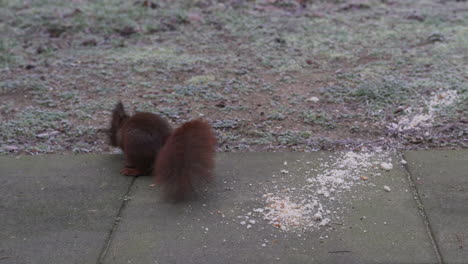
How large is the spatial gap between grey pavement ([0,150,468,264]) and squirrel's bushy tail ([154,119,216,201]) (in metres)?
0.12

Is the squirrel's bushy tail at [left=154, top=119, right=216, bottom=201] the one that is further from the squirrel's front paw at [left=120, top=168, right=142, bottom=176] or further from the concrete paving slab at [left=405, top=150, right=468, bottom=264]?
the concrete paving slab at [left=405, top=150, right=468, bottom=264]

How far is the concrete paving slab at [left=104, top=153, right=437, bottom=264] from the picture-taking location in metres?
3.11

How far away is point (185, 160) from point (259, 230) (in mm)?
640

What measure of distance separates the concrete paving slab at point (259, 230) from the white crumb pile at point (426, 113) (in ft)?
2.79

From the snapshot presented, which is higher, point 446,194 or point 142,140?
point 142,140

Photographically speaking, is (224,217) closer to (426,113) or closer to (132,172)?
(132,172)

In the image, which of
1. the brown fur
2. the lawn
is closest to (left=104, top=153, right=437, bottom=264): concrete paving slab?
the brown fur

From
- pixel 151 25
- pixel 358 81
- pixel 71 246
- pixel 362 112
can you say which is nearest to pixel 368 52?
pixel 358 81

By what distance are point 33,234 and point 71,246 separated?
11.5 inches

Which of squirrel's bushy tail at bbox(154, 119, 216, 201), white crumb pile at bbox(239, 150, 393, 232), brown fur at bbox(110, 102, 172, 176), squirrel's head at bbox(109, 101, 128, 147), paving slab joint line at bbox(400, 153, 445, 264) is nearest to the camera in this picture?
paving slab joint line at bbox(400, 153, 445, 264)

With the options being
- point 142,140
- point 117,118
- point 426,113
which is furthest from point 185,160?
point 426,113

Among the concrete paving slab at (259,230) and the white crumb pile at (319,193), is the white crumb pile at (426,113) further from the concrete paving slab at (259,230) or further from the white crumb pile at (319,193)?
the concrete paving slab at (259,230)

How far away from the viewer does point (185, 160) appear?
362 cm

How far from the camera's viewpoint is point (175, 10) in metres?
8.35
